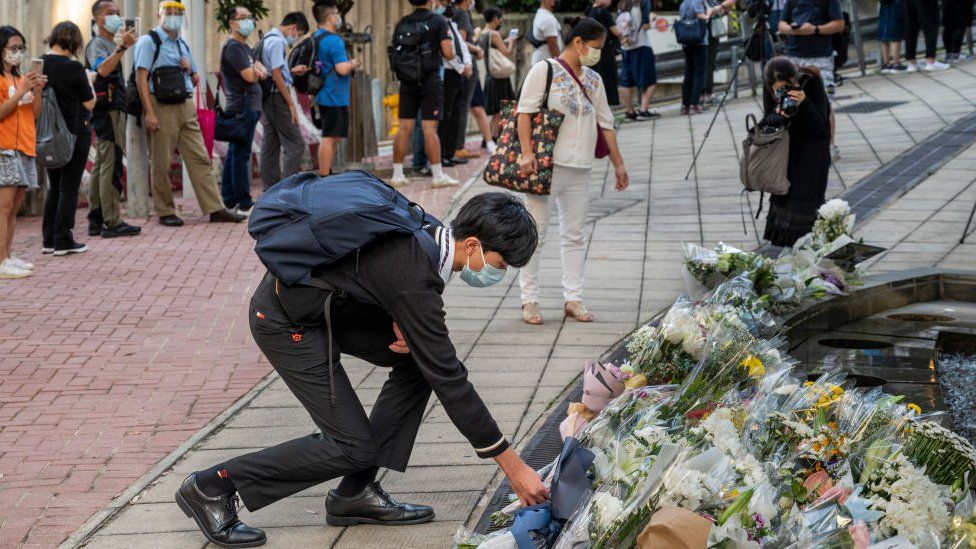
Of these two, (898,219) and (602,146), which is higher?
(602,146)

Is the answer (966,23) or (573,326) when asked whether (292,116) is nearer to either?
(573,326)

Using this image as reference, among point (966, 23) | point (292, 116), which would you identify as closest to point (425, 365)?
point (292, 116)

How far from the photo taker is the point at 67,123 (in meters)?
9.77

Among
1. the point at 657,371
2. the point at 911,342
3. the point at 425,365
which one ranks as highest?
the point at 425,365

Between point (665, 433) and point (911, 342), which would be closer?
point (665, 433)

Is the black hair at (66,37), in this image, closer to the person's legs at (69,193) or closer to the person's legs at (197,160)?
the person's legs at (69,193)

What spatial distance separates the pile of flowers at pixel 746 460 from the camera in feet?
10.7

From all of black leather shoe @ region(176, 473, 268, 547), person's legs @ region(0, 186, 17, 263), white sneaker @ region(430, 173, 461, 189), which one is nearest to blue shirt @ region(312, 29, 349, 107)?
white sneaker @ region(430, 173, 461, 189)

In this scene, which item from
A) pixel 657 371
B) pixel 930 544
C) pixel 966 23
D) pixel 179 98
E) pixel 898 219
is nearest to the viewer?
pixel 930 544

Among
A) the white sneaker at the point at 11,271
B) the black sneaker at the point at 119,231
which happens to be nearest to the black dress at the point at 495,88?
the black sneaker at the point at 119,231

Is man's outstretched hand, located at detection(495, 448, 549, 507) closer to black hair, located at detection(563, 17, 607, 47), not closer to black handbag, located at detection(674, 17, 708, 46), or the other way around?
black hair, located at detection(563, 17, 607, 47)

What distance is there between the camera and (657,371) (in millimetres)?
5031

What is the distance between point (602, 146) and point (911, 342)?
7.17ft

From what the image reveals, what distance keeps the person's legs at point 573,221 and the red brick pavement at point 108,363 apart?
1962mm
